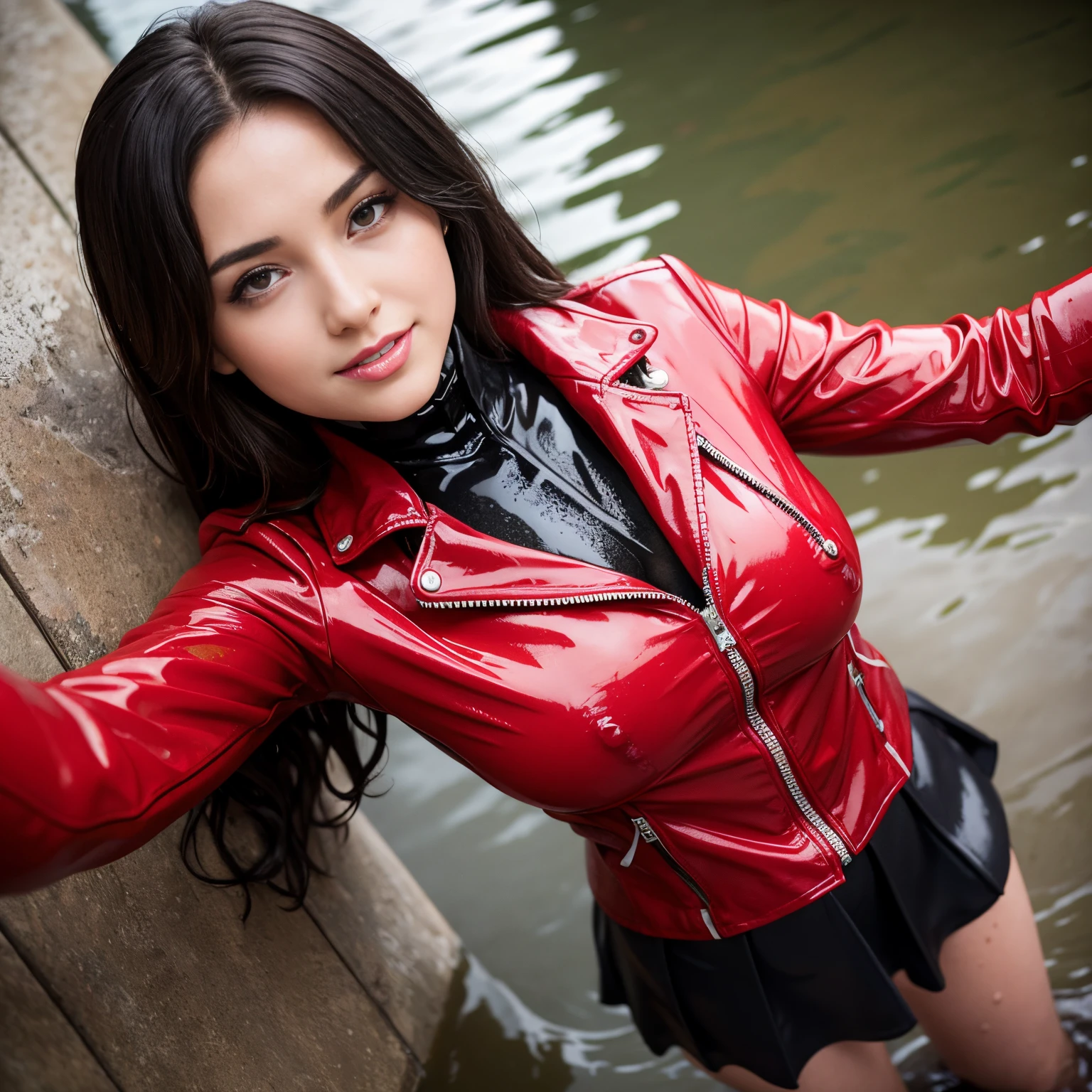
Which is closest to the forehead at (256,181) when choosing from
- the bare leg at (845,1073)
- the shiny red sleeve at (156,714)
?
the shiny red sleeve at (156,714)

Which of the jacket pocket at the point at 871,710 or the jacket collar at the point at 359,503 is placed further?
the jacket pocket at the point at 871,710

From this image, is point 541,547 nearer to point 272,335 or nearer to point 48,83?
point 272,335

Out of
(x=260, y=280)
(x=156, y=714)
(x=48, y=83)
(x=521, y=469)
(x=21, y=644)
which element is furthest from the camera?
(x=48, y=83)

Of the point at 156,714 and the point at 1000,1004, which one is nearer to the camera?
the point at 156,714

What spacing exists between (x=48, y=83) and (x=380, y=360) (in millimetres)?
1511

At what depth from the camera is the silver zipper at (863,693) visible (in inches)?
63.6

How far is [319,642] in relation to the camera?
1377mm

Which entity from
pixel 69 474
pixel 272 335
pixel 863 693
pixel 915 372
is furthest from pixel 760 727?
pixel 69 474

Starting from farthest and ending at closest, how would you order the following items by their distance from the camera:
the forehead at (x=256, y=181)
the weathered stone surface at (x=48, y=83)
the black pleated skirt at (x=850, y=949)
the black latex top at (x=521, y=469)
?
the weathered stone surface at (x=48, y=83) → the black pleated skirt at (x=850, y=949) → the black latex top at (x=521, y=469) → the forehead at (x=256, y=181)

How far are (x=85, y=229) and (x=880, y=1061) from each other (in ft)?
5.37

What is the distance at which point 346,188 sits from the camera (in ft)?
4.19

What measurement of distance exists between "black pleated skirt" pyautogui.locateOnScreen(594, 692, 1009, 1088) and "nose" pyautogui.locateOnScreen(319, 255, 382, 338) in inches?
39.5

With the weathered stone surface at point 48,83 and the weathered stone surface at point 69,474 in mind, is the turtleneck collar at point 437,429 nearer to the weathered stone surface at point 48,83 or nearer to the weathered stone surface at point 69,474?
the weathered stone surface at point 69,474

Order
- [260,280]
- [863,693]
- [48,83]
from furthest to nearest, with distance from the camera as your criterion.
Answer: [48,83] < [863,693] < [260,280]
